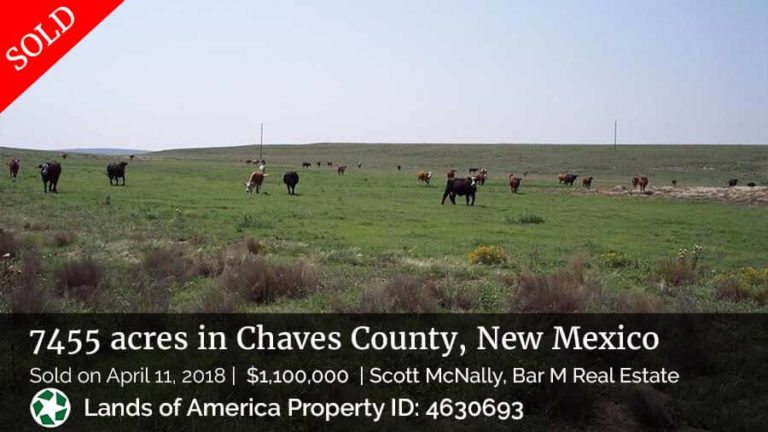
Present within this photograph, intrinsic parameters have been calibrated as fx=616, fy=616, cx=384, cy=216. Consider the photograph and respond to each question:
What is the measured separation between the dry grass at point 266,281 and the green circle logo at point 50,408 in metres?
3.74

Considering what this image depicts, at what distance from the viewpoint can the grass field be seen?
9367mm

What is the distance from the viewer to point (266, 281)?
9.88m

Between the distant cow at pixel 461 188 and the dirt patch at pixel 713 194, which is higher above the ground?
the distant cow at pixel 461 188

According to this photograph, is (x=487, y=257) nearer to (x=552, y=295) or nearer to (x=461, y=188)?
(x=552, y=295)

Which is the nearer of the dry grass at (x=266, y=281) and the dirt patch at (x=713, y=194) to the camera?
the dry grass at (x=266, y=281)

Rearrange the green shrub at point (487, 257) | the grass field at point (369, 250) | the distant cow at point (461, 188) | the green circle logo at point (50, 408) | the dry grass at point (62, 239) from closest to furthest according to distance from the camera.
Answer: the green circle logo at point (50, 408), the grass field at point (369, 250), the green shrub at point (487, 257), the dry grass at point (62, 239), the distant cow at point (461, 188)

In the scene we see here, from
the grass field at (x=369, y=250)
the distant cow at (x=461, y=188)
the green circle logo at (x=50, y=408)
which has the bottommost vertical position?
the green circle logo at (x=50, y=408)

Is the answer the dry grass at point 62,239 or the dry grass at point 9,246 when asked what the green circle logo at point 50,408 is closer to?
the dry grass at point 9,246

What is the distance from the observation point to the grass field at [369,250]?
937cm

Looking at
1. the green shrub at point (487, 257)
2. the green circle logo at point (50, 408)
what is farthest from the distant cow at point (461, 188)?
the green circle logo at point (50, 408)

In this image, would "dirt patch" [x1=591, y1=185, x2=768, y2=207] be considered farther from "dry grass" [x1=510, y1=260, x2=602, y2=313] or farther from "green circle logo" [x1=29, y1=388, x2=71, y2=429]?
"green circle logo" [x1=29, y1=388, x2=71, y2=429]

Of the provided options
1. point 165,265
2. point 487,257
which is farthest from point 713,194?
point 165,265

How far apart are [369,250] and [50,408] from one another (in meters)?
9.78

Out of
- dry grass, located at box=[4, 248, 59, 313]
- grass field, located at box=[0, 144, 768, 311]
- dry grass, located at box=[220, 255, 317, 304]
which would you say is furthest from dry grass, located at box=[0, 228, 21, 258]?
dry grass, located at box=[220, 255, 317, 304]
